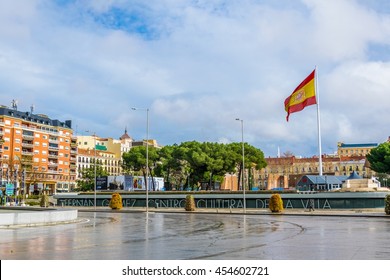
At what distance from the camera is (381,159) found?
94.7 metres

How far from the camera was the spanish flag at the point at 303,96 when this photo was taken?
172 ft

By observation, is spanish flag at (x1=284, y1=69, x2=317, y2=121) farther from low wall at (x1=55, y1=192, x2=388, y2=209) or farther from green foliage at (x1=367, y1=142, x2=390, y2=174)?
green foliage at (x1=367, y1=142, x2=390, y2=174)

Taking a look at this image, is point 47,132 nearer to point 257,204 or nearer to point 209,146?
point 209,146

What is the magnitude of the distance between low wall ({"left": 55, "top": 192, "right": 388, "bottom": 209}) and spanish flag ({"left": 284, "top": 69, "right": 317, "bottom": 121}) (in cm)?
997

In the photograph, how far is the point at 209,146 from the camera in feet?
292

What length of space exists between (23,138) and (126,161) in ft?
113

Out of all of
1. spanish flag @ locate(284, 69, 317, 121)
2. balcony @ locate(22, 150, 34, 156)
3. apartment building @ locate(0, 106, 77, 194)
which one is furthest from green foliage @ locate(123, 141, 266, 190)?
balcony @ locate(22, 150, 34, 156)

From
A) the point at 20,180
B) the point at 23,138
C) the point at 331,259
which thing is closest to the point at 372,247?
the point at 331,259

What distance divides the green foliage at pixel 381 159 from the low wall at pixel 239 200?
4438cm

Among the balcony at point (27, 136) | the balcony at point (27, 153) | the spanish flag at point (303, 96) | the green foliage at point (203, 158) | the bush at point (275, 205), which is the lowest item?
the bush at point (275, 205)

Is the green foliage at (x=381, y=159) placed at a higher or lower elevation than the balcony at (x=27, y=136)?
lower

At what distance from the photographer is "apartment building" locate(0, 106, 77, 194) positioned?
114625 mm

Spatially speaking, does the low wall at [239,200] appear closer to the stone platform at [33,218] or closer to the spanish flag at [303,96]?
the spanish flag at [303,96]

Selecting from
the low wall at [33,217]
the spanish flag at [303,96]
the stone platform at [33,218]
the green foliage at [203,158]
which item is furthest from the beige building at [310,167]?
the low wall at [33,217]
